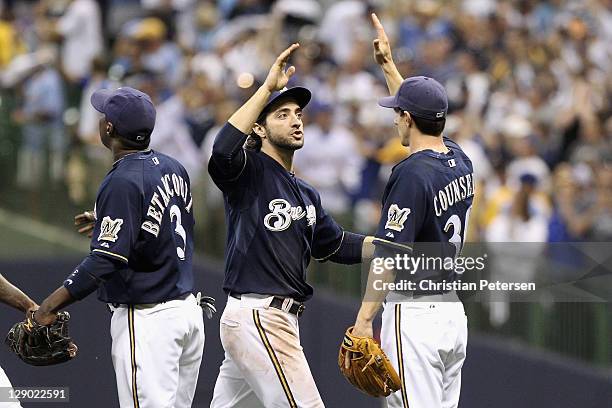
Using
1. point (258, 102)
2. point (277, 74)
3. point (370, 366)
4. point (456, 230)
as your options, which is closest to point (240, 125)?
point (258, 102)

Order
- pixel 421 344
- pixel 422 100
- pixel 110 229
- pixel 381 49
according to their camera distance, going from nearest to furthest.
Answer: pixel 110 229, pixel 421 344, pixel 422 100, pixel 381 49

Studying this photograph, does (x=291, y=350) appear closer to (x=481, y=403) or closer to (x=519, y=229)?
(x=481, y=403)

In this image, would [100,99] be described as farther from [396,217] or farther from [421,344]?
[421,344]

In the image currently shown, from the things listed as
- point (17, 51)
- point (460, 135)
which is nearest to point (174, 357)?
point (460, 135)

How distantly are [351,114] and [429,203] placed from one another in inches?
273

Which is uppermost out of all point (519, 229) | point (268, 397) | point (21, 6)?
point (21, 6)

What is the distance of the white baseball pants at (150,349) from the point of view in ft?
23.5

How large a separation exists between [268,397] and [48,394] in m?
2.76

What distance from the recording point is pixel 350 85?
14.7 m

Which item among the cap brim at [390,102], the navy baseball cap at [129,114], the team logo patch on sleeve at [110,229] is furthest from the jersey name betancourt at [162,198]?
the cap brim at [390,102]

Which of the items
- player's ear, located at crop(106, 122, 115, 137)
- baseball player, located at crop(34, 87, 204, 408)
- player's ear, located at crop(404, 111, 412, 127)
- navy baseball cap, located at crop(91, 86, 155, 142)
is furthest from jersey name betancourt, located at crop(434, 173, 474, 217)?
player's ear, located at crop(106, 122, 115, 137)

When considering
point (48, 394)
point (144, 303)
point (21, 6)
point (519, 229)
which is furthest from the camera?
point (21, 6)

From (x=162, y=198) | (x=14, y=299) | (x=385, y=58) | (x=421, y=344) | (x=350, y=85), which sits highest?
(x=350, y=85)

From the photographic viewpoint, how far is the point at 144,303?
23.8 feet
